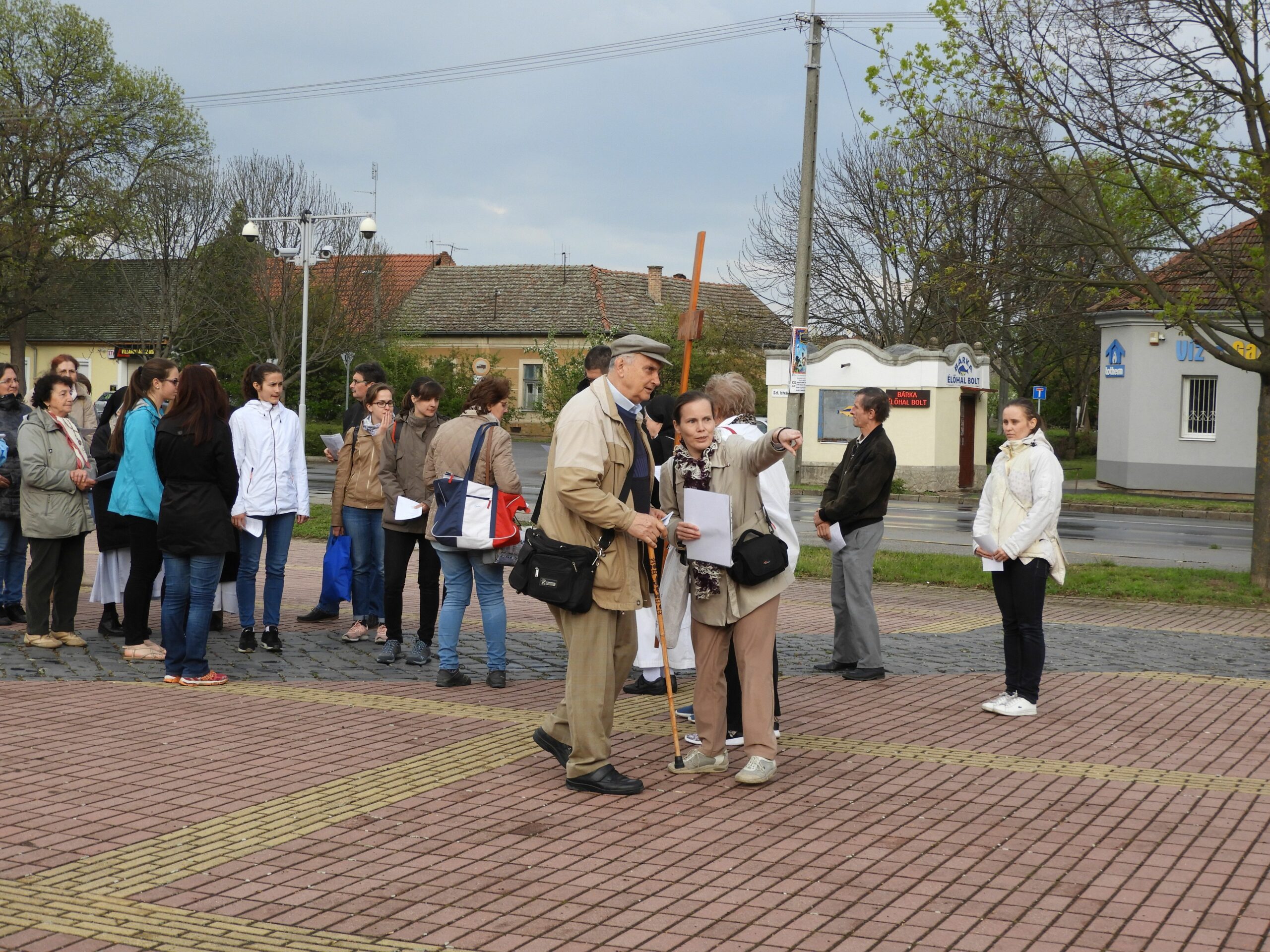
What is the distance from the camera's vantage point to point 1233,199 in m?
13.2

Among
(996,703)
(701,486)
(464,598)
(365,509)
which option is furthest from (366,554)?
(996,703)

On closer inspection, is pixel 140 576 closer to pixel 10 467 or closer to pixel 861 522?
pixel 10 467

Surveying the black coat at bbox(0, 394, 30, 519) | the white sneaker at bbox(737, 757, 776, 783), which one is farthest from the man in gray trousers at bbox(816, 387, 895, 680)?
the black coat at bbox(0, 394, 30, 519)

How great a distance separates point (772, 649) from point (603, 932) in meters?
2.25

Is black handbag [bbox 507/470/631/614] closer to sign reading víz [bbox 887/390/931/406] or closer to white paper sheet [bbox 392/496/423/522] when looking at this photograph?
white paper sheet [bbox 392/496/423/522]

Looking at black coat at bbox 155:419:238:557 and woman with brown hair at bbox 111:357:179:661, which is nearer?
black coat at bbox 155:419:238:557

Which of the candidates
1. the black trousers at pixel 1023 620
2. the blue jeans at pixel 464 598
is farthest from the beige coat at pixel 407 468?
the black trousers at pixel 1023 620

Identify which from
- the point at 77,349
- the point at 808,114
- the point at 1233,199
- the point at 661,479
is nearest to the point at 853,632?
the point at 661,479

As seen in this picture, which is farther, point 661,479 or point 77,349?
point 77,349

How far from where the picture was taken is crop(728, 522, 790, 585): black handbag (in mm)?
5980

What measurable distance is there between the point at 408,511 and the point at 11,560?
3435mm

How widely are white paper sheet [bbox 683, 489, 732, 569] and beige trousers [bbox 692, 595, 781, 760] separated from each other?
0.32m

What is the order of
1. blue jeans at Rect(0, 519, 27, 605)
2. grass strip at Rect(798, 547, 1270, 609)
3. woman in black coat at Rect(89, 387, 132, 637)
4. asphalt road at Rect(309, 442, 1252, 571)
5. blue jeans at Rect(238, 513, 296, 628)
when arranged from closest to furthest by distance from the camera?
blue jeans at Rect(238, 513, 296, 628) < woman in black coat at Rect(89, 387, 132, 637) < blue jeans at Rect(0, 519, 27, 605) < grass strip at Rect(798, 547, 1270, 609) < asphalt road at Rect(309, 442, 1252, 571)

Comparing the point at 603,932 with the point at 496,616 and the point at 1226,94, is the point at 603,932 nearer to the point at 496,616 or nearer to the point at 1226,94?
the point at 496,616
